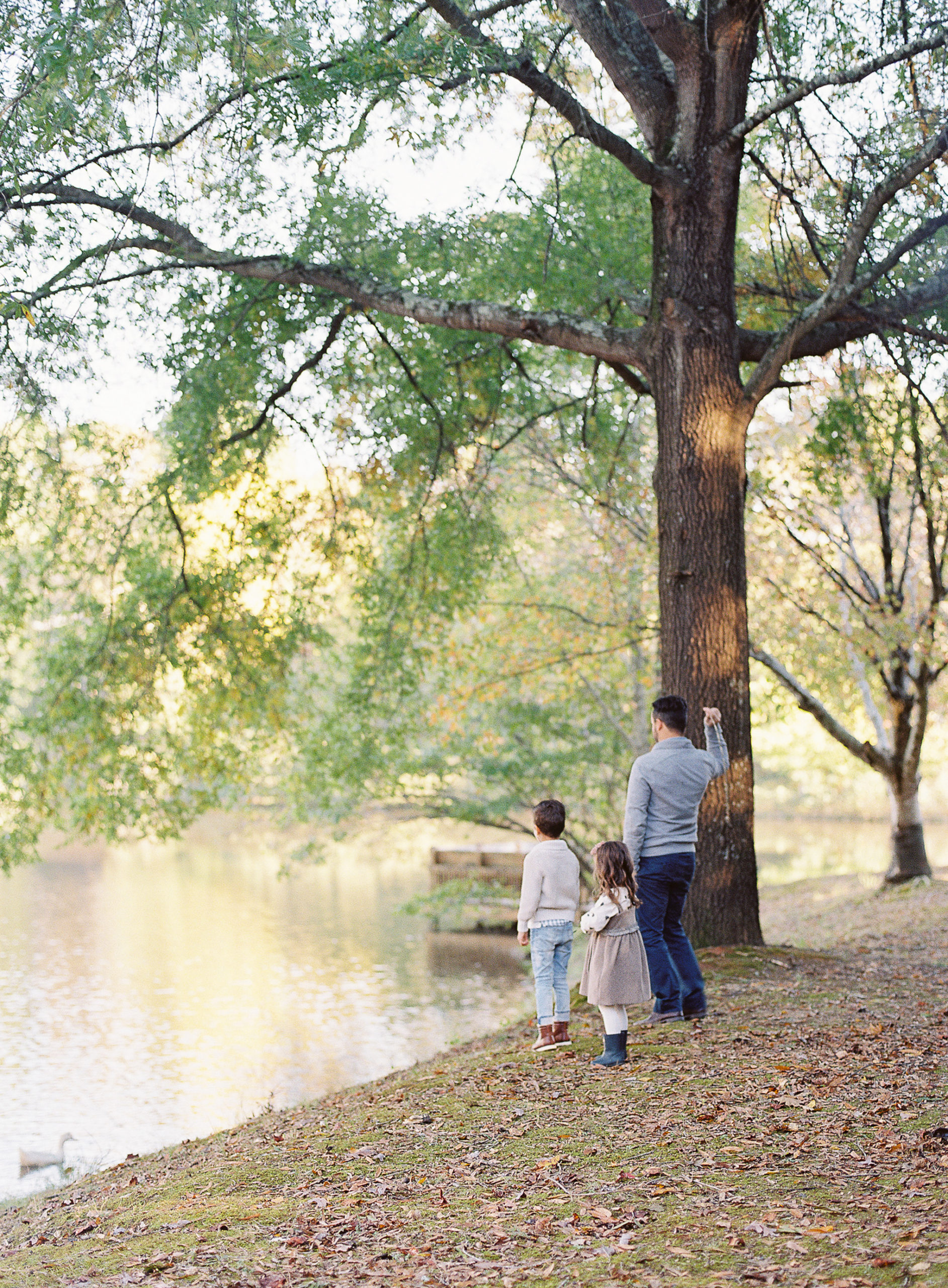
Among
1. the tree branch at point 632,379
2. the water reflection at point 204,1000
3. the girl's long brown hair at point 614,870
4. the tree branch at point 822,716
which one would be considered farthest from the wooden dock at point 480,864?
the girl's long brown hair at point 614,870

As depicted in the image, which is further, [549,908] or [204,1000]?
[204,1000]

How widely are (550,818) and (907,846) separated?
11.2 m

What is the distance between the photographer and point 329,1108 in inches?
241

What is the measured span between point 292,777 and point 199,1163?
1077 cm

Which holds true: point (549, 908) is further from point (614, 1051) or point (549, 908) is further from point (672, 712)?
point (672, 712)

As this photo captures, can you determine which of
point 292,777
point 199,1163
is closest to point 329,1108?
point 199,1163

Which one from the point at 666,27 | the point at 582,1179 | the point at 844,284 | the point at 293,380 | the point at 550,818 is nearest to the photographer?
the point at 582,1179

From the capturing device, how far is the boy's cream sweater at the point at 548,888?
6.01 metres

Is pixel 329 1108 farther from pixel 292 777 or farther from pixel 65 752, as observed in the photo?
pixel 292 777

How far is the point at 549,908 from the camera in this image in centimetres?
604

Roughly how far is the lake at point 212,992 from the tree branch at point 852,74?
24.9 ft

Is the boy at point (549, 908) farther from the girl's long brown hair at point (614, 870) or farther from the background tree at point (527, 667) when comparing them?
the background tree at point (527, 667)

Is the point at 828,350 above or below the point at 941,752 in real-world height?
above

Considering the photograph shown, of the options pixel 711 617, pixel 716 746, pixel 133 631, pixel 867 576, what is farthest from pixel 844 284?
pixel 867 576
